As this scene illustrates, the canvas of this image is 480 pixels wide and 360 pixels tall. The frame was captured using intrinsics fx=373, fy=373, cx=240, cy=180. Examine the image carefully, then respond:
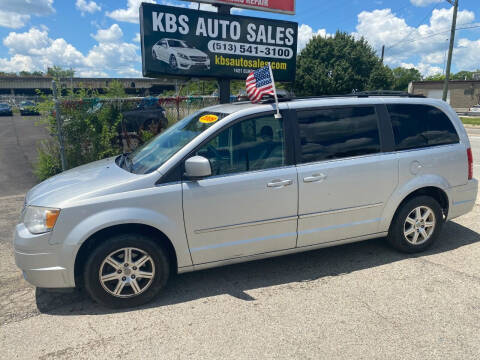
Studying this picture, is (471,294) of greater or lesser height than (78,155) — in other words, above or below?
below

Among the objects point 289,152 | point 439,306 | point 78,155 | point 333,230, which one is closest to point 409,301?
point 439,306

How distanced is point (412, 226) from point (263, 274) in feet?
6.02

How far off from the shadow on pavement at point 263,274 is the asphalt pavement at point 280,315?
0.02 m

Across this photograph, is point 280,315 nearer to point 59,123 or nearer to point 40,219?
point 40,219

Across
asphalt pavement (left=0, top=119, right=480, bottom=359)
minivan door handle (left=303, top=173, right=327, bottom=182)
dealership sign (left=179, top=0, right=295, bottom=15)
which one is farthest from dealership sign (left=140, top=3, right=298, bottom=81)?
minivan door handle (left=303, top=173, right=327, bottom=182)

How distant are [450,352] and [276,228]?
1.71m

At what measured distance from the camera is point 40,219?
316 cm

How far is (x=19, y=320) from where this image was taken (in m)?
3.21

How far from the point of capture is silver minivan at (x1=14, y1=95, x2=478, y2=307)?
10.5 feet

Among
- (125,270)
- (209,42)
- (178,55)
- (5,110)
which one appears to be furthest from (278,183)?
(5,110)

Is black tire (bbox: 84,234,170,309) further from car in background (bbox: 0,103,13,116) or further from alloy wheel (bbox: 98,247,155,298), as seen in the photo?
car in background (bbox: 0,103,13,116)

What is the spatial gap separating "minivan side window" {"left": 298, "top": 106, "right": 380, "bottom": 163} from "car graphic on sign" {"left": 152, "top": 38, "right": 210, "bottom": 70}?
4863 mm

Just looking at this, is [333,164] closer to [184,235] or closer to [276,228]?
[276,228]

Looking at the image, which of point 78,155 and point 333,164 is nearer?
point 333,164
